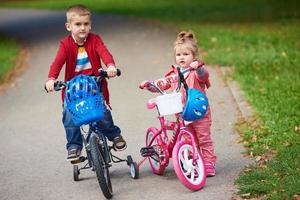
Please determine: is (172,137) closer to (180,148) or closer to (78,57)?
(180,148)

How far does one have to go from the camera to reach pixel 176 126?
7031 mm

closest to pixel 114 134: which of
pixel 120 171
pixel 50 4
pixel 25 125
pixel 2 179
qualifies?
pixel 120 171

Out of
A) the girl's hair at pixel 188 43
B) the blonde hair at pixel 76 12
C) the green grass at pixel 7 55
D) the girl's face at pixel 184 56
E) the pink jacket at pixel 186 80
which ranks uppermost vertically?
the green grass at pixel 7 55

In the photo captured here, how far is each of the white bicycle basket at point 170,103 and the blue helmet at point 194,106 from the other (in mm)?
84

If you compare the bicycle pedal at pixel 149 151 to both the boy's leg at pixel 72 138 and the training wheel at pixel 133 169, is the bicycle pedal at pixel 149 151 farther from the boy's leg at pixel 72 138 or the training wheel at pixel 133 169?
the boy's leg at pixel 72 138

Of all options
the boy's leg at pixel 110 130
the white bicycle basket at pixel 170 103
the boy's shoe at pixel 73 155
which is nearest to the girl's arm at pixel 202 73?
the white bicycle basket at pixel 170 103

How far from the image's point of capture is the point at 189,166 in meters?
6.80

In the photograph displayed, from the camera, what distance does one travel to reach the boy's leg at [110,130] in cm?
718

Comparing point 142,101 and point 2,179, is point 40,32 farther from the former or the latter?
point 2,179

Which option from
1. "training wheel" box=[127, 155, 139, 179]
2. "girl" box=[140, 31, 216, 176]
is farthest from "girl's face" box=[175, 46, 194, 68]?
"training wheel" box=[127, 155, 139, 179]

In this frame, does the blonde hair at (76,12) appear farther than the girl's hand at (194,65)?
Yes

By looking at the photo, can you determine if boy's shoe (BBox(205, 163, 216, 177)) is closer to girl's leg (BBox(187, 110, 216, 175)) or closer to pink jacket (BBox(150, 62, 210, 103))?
girl's leg (BBox(187, 110, 216, 175))

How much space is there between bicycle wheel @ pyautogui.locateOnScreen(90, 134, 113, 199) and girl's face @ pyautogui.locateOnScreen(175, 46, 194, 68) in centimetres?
109

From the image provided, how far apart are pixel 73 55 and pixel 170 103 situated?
1093 mm
